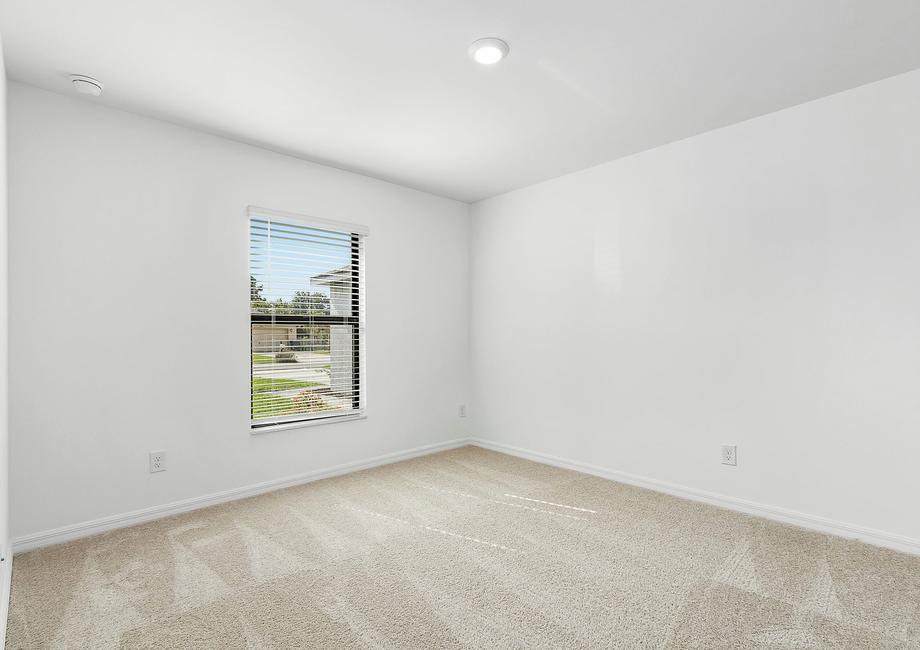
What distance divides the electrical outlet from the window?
0.58 m

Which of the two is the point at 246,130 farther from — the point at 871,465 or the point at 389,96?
the point at 871,465

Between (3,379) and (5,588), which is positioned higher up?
(3,379)

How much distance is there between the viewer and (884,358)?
8.41 feet

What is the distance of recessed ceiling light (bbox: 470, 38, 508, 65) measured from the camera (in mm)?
2204

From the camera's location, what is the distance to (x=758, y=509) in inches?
117

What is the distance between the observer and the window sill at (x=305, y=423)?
11.2 ft

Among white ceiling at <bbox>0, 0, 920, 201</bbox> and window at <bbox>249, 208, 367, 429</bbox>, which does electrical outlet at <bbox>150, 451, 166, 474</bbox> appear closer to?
window at <bbox>249, 208, 367, 429</bbox>

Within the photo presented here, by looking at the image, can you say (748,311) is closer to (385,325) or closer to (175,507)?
(385,325)

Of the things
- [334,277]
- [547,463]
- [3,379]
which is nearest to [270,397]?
[334,277]

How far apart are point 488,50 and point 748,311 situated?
2.17 m

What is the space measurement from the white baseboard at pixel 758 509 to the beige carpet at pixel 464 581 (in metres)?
0.08

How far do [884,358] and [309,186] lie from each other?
3735 mm

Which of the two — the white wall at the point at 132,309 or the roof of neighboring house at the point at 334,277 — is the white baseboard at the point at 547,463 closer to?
the white wall at the point at 132,309

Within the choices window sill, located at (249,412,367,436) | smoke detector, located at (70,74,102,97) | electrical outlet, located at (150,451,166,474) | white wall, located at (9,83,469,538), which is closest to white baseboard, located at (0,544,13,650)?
white wall, located at (9,83,469,538)
